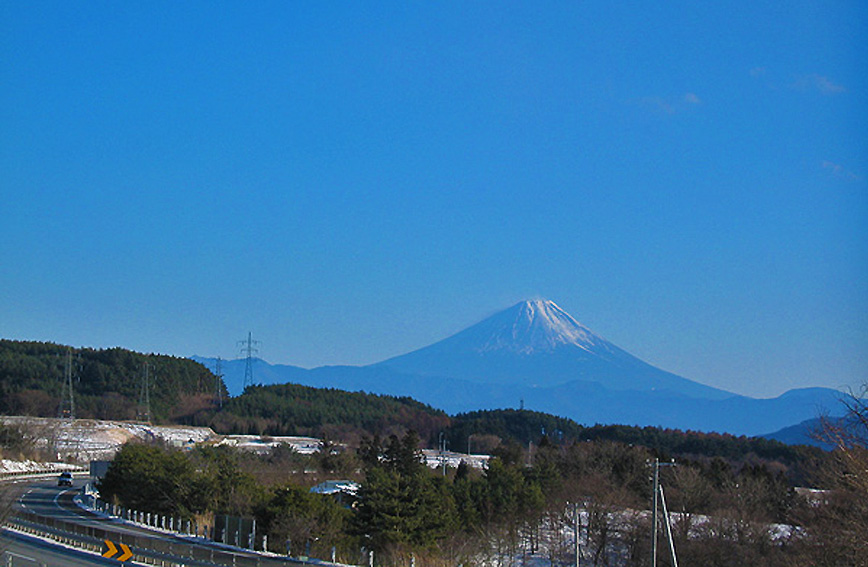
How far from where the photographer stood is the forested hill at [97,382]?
5684 inches

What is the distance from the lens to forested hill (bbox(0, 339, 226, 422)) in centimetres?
14438

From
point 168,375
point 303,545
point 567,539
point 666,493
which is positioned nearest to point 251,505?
point 303,545

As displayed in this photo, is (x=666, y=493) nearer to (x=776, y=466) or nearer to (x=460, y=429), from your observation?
(x=776, y=466)

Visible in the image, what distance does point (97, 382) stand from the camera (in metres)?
163

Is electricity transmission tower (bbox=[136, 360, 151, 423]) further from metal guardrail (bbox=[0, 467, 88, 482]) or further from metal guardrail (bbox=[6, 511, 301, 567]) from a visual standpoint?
metal guardrail (bbox=[6, 511, 301, 567])

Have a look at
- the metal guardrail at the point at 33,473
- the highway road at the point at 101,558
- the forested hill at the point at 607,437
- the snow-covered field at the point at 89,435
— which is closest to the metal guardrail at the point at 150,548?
the highway road at the point at 101,558

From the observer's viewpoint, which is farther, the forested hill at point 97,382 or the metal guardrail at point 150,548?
the forested hill at point 97,382

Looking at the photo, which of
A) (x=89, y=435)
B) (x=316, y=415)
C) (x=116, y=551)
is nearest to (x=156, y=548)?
(x=116, y=551)

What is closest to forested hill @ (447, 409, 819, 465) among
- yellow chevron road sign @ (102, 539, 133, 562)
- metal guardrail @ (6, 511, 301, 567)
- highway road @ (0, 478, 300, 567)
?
highway road @ (0, 478, 300, 567)

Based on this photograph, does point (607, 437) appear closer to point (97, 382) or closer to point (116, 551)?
point (97, 382)

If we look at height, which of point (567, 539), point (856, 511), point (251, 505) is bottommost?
point (567, 539)

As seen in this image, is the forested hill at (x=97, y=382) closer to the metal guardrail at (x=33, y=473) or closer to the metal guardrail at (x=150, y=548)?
the metal guardrail at (x=33, y=473)

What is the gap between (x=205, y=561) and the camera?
1355 inches

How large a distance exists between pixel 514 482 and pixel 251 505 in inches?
749
